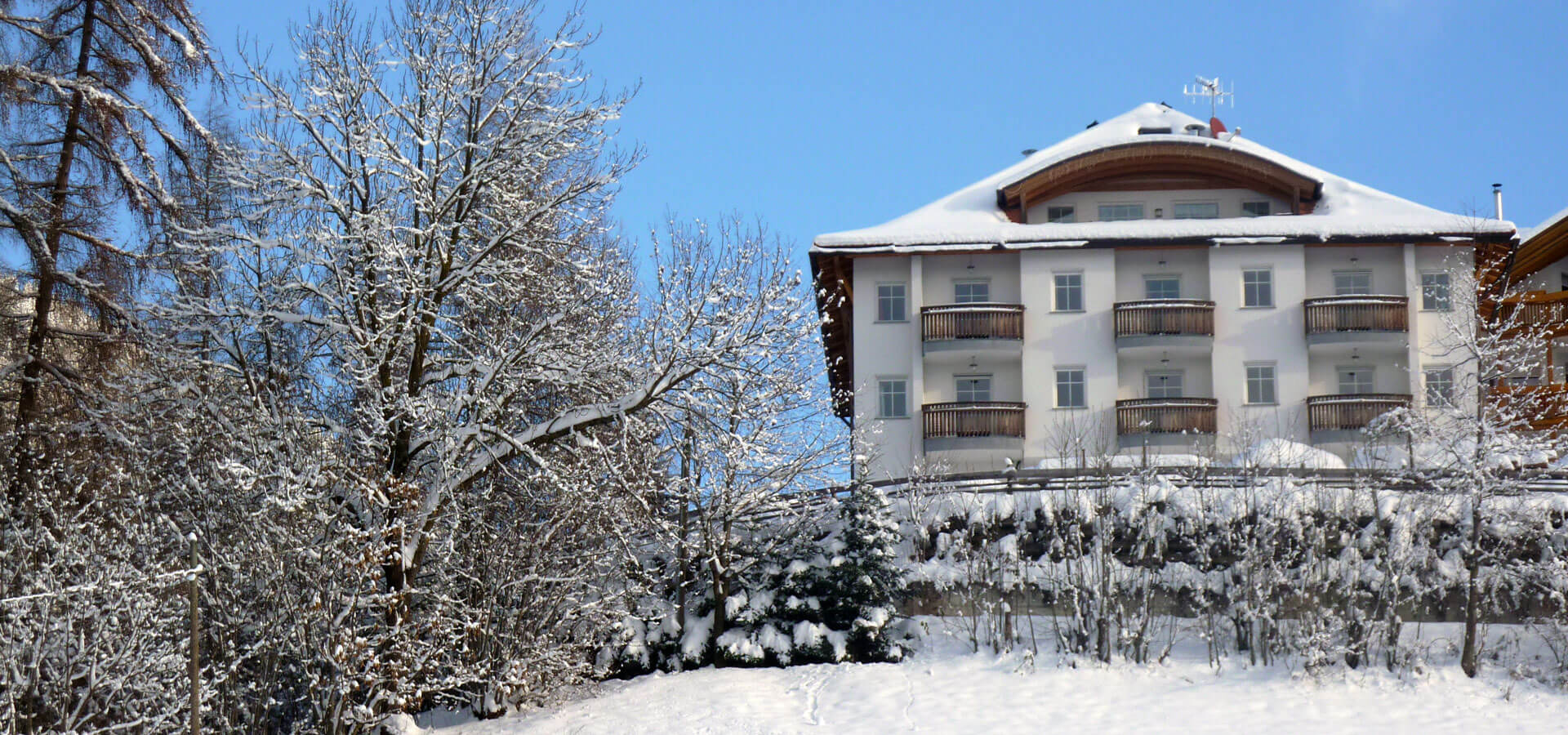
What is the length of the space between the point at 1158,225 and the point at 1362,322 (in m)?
5.13

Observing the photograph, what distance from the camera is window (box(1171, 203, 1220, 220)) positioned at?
120 feet

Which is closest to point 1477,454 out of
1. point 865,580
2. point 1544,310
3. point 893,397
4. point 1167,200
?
point 865,580

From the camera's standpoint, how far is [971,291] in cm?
3491

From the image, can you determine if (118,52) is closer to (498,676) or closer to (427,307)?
(427,307)

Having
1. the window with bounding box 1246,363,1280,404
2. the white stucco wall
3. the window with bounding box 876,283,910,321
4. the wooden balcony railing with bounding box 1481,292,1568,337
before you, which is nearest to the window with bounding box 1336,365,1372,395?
the window with bounding box 1246,363,1280,404

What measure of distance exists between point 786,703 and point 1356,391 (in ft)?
64.0

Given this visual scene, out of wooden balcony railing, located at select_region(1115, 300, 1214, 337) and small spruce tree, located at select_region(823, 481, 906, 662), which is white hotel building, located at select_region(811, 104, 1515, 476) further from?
small spruce tree, located at select_region(823, 481, 906, 662)

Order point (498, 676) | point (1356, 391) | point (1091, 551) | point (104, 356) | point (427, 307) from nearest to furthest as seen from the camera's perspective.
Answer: point (427, 307), point (498, 676), point (104, 356), point (1091, 551), point (1356, 391)

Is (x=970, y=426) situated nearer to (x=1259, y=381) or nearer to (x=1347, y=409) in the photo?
(x=1259, y=381)

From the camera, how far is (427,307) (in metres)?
18.6

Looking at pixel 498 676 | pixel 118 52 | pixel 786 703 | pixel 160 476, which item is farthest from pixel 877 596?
pixel 118 52

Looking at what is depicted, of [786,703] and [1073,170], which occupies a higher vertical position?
[1073,170]

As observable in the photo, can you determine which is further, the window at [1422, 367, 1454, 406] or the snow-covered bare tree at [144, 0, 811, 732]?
the window at [1422, 367, 1454, 406]

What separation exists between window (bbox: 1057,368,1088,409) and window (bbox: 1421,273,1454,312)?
824 cm
